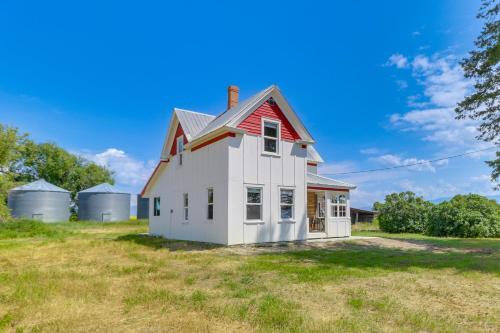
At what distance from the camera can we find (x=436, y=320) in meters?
5.23

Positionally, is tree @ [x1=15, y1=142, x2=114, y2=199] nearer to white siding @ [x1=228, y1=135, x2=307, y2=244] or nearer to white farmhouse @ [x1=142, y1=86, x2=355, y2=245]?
white farmhouse @ [x1=142, y1=86, x2=355, y2=245]

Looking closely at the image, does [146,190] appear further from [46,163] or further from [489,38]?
[46,163]

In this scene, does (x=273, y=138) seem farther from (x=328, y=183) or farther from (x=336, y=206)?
(x=336, y=206)

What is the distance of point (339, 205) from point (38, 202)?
38.3 meters

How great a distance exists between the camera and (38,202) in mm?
41844

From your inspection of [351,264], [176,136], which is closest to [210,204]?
[176,136]

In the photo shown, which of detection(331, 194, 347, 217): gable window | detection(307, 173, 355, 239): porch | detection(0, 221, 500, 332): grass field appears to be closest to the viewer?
detection(0, 221, 500, 332): grass field

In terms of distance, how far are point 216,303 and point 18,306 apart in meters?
3.67

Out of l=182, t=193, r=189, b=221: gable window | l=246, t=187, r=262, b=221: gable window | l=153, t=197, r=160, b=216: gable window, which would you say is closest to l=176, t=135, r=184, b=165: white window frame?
l=182, t=193, r=189, b=221: gable window

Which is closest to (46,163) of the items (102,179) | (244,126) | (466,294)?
(102,179)

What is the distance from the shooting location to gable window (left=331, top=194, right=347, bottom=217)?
20.8 metres

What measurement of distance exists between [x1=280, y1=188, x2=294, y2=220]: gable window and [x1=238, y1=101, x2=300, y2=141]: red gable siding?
282cm

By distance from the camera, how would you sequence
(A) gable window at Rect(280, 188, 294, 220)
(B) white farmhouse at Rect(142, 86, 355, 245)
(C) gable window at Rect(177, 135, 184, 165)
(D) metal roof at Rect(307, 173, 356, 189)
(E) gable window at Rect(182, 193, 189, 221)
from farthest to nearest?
1. (C) gable window at Rect(177, 135, 184, 165)
2. (D) metal roof at Rect(307, 173, 356, 189)
3. (E) gable window at Rect(182, 193, 189, 221)
4. (A) gable window at Rect(280, 188, 294, 220)
5. (B) white farmhouse at Rect(142, 86, 355, 245)

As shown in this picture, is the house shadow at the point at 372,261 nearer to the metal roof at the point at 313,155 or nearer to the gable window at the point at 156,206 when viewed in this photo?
the gable window at the point at 156,206
